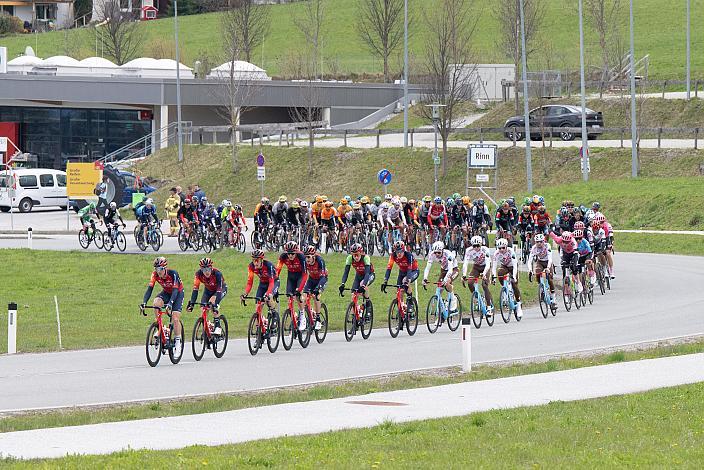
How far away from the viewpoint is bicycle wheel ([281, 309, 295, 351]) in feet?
70.3

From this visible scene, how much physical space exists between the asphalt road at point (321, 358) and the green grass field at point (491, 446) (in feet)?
14.7

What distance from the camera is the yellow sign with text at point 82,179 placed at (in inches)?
1976

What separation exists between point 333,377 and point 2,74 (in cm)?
6581

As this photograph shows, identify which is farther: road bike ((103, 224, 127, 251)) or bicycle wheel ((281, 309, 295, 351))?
road bike ((103, 224, 127, 251))

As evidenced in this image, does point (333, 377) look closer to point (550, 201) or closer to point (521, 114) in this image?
point (550, 201)

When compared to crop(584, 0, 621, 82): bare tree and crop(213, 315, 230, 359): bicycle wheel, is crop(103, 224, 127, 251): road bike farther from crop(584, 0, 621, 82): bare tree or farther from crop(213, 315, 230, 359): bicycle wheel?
crop(584, 0, 621, 82): bare tree

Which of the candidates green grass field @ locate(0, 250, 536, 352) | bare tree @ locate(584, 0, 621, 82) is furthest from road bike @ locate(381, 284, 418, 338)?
bare tree @ locate(584, 0, 621, 82)

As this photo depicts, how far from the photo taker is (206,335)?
20078 mm

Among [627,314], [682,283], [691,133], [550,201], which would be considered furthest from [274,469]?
[691,133]

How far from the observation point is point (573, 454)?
11266 millimetres

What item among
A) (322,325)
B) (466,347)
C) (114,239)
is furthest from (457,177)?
(466,347)

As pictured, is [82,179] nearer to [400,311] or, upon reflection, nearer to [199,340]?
[400,311]

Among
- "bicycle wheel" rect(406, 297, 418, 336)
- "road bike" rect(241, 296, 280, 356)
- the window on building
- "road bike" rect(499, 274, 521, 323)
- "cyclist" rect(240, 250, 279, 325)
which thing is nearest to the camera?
"road bike" rect(241, 296, 280, 356)

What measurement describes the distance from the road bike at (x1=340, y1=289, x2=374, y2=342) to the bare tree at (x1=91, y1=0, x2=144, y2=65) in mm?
83740
